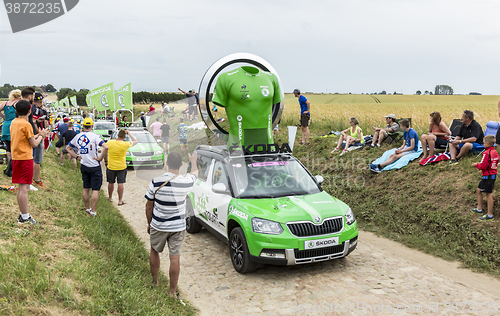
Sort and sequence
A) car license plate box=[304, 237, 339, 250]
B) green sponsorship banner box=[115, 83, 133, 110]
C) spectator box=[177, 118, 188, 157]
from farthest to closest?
1. green sponsorship banner box=[115, 83, 133, 110]
2. spectator box=[177, 118, 188, 157]
3. car license plate box=[304, 237, 339, 250]

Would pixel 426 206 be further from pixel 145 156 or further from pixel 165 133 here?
pixel 165 133

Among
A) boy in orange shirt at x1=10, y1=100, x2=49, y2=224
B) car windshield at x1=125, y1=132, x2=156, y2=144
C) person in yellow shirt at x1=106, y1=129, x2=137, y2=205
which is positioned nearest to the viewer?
boy in orange shirt at x1=10, y1=100, x2=49, y2=224

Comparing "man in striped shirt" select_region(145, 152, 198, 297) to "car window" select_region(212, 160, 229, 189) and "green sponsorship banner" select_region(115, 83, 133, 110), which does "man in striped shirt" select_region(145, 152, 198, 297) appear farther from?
"green sponsorship banner" select_region(115, 83, 133, 110)

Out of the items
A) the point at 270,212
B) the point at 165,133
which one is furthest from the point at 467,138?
the point at 165,133

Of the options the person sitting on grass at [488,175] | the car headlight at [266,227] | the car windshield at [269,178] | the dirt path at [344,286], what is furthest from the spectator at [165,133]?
the person sitting on grass at [488,175]

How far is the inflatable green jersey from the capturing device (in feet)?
21.9

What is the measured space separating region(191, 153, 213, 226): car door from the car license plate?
2317mm

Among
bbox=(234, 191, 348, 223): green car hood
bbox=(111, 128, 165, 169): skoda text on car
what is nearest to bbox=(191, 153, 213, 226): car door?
bbox=(234, 191, 348, 223): green car hood

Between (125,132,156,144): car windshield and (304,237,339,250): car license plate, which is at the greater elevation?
(125,132,156,144): car windshield

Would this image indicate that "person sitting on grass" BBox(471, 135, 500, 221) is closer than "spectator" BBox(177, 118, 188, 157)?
Yes

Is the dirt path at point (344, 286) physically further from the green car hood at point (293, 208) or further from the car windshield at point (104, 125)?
the car windshield at point (104, 125)

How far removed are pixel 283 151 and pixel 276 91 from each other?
138 cm

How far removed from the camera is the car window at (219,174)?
6.12m

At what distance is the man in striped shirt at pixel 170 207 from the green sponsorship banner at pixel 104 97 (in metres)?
20.3
